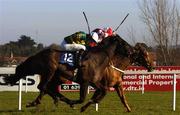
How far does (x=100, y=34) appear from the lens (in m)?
11.4

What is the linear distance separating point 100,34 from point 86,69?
1.38m

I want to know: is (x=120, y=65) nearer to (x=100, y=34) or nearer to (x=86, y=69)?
(x=100, y=34)

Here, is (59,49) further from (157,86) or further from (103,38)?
(157,86)

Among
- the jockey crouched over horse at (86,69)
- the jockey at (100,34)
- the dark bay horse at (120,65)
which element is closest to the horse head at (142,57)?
the dark bay horse at (120,65)

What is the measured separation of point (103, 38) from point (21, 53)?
157 ft

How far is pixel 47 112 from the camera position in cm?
1070

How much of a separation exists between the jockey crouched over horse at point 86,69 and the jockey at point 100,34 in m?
0.27

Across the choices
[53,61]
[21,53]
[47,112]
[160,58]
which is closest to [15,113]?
[47,112]

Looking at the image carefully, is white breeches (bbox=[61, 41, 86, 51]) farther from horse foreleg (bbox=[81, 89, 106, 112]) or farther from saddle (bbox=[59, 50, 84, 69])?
horse foreleg (bbox=[81, 89, 106, 112])

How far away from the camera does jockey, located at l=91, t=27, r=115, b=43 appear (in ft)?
36.9

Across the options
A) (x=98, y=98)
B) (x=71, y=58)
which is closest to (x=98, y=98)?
(x=98, y=98)

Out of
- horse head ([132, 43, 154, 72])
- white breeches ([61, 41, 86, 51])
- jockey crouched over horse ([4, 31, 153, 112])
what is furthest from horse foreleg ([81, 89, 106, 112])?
horse head ([132, 43, 154, 72])

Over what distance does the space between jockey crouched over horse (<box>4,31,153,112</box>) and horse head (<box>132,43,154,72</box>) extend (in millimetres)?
206

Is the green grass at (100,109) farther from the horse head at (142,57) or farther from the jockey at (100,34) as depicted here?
the jockey at (100,34)
